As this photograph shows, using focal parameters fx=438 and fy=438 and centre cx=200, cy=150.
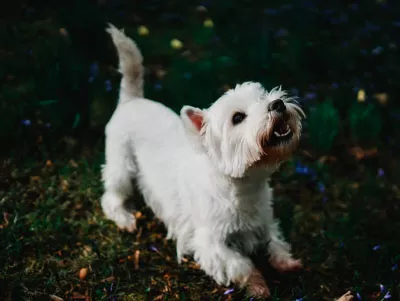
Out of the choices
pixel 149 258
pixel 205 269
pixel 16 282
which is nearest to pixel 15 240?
pixel 16 282

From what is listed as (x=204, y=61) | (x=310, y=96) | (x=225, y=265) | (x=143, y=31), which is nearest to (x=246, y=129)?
(x=225, y=265)

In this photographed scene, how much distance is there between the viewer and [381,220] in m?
3.09

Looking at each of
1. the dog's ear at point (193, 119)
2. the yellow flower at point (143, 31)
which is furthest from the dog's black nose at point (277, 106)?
the yellow flower at point (143, 31)

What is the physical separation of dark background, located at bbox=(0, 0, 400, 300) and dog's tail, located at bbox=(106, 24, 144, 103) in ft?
1.11

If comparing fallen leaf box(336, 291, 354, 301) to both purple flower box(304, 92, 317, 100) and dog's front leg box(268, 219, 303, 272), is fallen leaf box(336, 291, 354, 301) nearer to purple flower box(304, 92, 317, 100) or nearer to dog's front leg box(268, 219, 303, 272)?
dog's front leg box(268, 219, 303, 272)

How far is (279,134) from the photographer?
215 cm

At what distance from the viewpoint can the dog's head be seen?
2.08 metres

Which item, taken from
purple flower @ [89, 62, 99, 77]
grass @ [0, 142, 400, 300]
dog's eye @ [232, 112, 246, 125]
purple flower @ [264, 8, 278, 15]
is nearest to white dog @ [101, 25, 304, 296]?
dog's eye @ [232, 112, 246, 125]

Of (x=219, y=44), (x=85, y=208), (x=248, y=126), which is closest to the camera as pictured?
(x=248, y=126)

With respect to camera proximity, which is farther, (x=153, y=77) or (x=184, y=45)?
(x=184, y=45)

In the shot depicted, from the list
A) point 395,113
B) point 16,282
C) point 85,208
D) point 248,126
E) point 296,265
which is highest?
point 248,126

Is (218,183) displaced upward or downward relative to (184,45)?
upward

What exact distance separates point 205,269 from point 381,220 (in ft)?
4.37

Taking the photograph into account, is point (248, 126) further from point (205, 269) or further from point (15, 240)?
point (15, 240)
